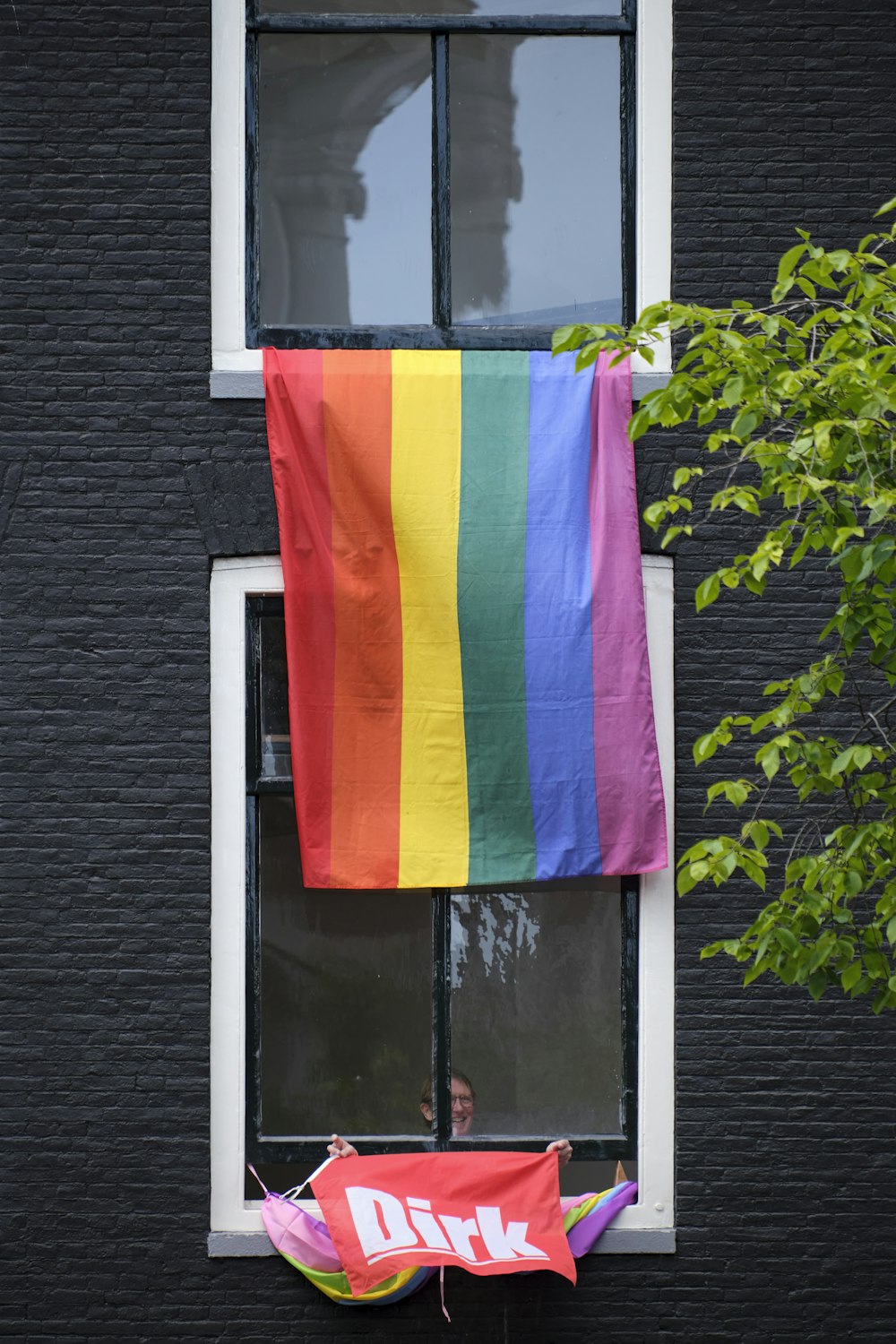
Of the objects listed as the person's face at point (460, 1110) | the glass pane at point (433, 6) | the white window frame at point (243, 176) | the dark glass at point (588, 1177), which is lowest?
the dark glass at point (588, 1177)

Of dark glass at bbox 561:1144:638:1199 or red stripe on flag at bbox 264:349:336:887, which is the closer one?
red stripe on flag at bbox 264:349:336:887

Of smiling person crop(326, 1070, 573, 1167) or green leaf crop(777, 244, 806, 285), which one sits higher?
green leaf crop(777, 244, 806, 285)

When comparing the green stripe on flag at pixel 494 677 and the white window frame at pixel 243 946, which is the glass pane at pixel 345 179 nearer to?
the green stripe on flag at pixel 494 677

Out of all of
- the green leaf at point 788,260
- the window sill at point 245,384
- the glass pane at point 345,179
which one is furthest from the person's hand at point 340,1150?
the green leaf at point 788,260

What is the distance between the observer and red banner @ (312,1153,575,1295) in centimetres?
575

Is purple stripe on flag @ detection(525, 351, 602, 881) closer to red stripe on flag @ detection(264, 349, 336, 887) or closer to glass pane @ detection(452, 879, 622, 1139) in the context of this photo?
glass pane @ detection(452, 879, 622, 1139)

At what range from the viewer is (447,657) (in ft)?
20.1

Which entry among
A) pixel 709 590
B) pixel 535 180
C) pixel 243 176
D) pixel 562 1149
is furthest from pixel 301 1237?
pixel 535 180

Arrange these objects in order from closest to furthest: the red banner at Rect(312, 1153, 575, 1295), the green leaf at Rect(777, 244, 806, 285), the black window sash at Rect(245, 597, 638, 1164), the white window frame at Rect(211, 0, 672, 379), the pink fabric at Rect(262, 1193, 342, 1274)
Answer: the green leaf at Rect(777, 244, 806, 285)
the red banner at Rect(312, 1153, 575, 1295)
the pink fabric at Rect(262, 1193, 342, 1274)
the black window sash at Rect(245, 597, 638, 1164)
the white window frame at Rect(211, 0, 672, 379)

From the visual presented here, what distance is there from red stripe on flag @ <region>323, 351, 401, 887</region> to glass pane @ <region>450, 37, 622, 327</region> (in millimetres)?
781

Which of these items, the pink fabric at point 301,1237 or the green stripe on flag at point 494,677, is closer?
the pink fabric at point 301,1237

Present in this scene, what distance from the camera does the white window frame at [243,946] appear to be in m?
6.21

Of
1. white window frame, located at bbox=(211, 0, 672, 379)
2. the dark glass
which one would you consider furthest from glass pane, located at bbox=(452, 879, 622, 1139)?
white window frame, located at bbox=(211, 0, 672, 379)

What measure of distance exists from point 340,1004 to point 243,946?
0.47 metres
